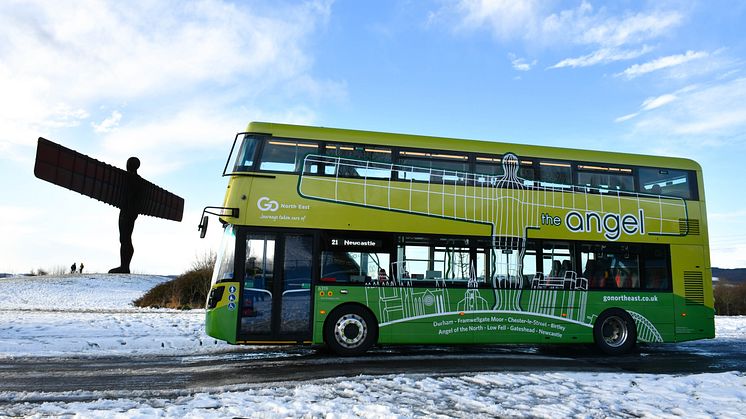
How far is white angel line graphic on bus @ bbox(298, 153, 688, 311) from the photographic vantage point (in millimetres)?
10398

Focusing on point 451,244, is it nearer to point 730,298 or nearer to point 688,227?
point 688,227

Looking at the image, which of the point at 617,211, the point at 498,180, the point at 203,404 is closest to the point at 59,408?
the point at 203,404

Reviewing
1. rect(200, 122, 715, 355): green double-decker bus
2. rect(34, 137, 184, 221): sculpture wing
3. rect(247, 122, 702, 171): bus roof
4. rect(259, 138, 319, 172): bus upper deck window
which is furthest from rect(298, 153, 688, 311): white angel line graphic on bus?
rect(34, 137, 184, 221): sculpture wing

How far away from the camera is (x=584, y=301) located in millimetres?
11352

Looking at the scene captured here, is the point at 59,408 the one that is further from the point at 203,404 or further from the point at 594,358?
the point at 594,358

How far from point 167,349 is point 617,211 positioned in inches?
408

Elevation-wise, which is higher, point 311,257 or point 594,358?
point 311,257

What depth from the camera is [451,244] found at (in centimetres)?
1069

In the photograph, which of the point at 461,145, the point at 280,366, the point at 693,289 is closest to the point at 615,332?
the point at 693,289

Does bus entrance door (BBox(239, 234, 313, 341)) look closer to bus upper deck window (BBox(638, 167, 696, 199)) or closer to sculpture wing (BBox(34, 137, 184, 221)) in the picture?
bus upper deck window (BBox(638, 167, 696, 199))

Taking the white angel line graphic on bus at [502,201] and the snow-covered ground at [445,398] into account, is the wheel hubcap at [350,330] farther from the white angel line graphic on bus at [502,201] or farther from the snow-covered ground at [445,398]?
the snow-covered ground at [445,398]

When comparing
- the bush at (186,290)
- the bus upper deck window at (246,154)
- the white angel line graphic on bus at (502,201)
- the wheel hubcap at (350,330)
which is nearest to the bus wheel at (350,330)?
the wheel hubcap at (350,330)

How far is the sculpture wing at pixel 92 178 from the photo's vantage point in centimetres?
2425

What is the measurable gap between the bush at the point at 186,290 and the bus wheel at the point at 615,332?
72.3 ft
